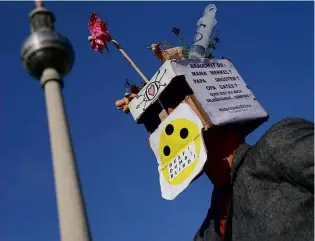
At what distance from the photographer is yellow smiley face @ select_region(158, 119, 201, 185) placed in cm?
468

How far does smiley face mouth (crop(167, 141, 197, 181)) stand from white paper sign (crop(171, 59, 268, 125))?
1.09 ft

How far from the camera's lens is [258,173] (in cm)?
403

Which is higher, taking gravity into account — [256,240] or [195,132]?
[195,132]

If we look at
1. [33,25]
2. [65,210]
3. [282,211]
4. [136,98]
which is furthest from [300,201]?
[33,25]

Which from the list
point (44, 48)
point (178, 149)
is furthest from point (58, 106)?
point (178, 149)

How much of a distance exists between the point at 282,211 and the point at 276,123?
2.23 feet

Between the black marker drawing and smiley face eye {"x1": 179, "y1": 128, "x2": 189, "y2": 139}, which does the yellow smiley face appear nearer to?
smiley face eye {"x1": 179, "y1": 128, "x2": 189, "y2": 139}

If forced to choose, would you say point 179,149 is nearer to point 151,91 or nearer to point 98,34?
point 151,91

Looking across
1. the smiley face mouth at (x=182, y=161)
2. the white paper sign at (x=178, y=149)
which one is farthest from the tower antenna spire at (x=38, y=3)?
the smiley face mouth at (x=182, y=161)

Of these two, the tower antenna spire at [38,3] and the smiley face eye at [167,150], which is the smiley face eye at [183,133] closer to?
the smiley face eye at [167,150]

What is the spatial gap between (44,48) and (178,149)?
537cm

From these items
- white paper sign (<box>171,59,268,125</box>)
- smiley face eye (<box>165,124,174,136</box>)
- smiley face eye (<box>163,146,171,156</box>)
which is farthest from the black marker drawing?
smiley face eye (<box>163,146,171,156</box>)

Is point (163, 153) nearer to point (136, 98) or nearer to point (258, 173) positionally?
point (136, 98)

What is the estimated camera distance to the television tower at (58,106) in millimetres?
7694
